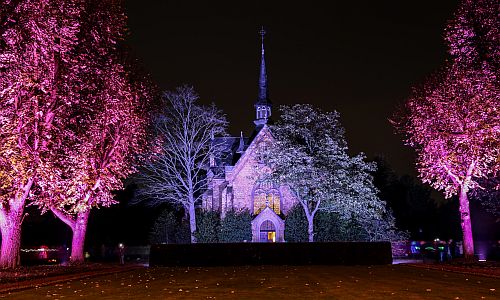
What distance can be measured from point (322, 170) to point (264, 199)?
12030 mm

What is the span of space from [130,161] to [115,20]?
976 centimetres

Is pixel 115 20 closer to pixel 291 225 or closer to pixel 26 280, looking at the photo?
pixel 26 280

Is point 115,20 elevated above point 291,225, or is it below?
above

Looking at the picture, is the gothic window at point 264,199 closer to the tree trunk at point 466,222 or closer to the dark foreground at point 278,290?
the tree trunk at point 466,222

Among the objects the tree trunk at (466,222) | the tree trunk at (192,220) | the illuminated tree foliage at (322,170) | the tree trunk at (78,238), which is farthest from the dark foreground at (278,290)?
the tree trunk at (192,220)

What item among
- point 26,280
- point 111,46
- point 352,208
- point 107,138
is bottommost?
point 26,280

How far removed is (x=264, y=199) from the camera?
201 ft

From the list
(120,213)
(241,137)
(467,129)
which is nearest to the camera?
(467,129)

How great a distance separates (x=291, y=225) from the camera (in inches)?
2202

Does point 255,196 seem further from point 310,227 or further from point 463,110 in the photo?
point 463,110

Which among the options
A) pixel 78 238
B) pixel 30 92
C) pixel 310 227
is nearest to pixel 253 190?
pixel 310 227

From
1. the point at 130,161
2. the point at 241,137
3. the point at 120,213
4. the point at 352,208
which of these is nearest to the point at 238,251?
the point at 130,161

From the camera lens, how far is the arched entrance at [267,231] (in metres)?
58.5

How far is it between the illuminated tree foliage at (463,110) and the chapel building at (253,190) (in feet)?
68.0
